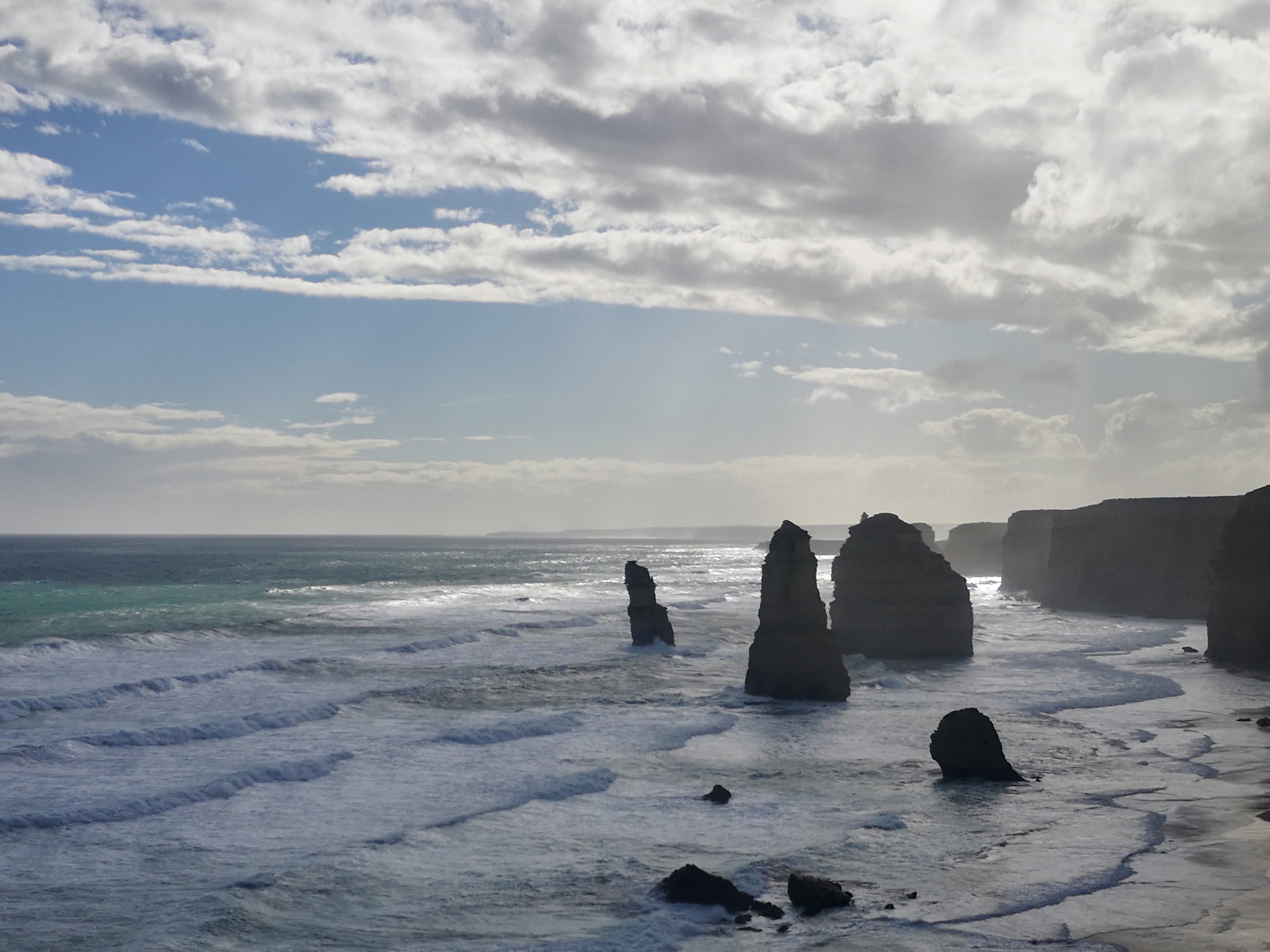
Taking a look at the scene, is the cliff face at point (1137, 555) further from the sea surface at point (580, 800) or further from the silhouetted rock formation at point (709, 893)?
the silhouetted rock formation at point (709, 893)

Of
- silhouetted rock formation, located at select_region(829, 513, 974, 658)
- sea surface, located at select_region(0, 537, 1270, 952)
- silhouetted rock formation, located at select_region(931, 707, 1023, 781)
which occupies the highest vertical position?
silhouetted rock formation, located at select_region(829, 513, 974, 658)

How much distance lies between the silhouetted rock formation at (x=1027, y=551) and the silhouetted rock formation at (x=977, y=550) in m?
37.1

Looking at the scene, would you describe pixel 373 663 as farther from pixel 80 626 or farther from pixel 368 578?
pixel 368 578

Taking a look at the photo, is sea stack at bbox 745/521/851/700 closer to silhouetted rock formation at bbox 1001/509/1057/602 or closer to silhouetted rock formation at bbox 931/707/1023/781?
silhouetted rock formation at bbox 931/707/1023/781

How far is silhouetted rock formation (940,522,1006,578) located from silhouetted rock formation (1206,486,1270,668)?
3557 inches

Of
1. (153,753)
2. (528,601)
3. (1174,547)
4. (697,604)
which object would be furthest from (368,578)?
(153,753)

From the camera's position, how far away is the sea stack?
36.2m

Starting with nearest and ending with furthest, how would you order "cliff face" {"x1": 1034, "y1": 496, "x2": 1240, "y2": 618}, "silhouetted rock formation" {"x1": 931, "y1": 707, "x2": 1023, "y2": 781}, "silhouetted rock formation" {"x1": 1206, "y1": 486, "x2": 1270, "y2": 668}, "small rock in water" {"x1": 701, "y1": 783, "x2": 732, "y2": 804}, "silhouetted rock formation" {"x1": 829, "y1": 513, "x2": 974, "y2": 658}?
"small rock in water" {"x1": 701, "y1": 783, "x2": 732, "y2": 804}, "silhouetted rock formation" {"x1": 931, "y1": 707, "x2": 1023, "y2": 781}, "silhouetted rock formation" {"x1": 1206, "y1": 486, "x2": 1270, "y2": 668}, "silhouetted rock formation" {"x1": 829, "y1": 513, "x2": 974, "y2": 658}, "cliff face" {"x1": 1034, "y1": 496, "x2": 1240, "y2": 618}

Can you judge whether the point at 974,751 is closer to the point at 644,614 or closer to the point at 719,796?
the point at 719,796

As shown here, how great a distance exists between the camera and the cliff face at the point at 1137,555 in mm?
66812

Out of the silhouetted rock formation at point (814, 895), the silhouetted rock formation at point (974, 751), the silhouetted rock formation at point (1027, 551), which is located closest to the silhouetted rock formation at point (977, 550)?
the silhouetted rock formation at point (1027, 551)

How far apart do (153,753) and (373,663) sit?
19010 mm

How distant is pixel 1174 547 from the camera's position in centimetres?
6912

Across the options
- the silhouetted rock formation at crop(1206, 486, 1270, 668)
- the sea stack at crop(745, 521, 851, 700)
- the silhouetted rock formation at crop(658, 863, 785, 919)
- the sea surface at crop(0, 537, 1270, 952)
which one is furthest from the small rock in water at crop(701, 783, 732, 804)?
the silhouetted rock formation at crop(1206, 486, 1270, 668)
